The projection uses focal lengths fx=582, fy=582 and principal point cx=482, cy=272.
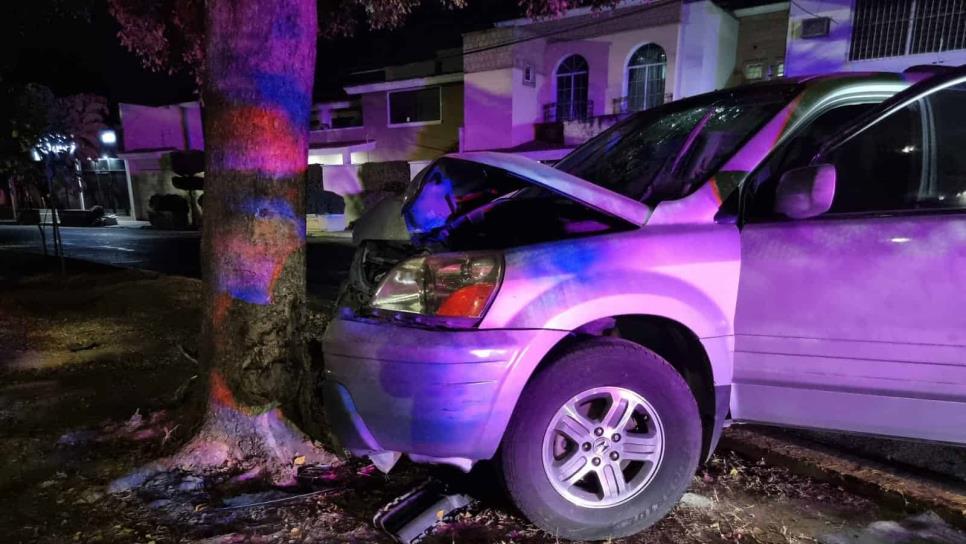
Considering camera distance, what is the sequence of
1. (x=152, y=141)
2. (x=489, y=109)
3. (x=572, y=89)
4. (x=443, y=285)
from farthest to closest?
1. (x=152, y=141)
2. (x=489, y=109)
3. (x=572, y=89)
4. (x=443, y=285)

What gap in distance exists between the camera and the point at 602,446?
7.98ft

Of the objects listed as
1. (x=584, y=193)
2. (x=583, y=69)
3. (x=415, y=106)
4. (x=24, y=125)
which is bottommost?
(x=584, y=193)

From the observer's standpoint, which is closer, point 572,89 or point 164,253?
point 164,253

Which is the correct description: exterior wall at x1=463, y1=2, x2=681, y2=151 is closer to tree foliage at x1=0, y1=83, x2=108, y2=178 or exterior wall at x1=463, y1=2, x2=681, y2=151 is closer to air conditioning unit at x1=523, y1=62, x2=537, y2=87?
A: air conditioning unit at x1=523, y1=62, x2=537, y2=87

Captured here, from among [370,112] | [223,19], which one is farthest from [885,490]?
[370,112]

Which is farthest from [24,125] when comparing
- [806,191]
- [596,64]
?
[596,64]

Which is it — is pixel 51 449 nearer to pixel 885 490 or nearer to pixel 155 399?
pixel 155 399

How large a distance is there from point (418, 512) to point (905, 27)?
16581 millimetres

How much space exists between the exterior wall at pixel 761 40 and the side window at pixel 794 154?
17.6 metres

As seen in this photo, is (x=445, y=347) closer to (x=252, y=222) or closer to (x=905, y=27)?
(x=252, y=222)

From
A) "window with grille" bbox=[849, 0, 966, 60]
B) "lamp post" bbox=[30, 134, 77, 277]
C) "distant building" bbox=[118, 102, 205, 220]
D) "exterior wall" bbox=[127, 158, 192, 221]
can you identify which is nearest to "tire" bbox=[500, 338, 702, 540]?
"lamp post" bbox=[30, 134, 77, 277]

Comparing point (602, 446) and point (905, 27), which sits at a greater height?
point (905, 27)

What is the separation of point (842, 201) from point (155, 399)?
4297 mm

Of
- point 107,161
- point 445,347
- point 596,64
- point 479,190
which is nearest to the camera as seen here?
point 445,347
